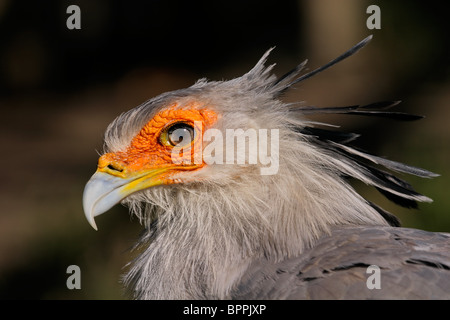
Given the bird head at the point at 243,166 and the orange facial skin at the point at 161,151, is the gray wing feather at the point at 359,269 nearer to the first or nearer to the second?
the bird head at the point at 243,166

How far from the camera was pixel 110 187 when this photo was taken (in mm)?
2562

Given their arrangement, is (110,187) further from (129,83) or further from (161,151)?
(129,83)

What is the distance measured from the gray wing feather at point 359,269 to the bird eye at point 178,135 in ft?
1.97

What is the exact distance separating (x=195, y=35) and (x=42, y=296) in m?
5.91

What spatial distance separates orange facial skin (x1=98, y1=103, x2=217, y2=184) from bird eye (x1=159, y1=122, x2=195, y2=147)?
16mm

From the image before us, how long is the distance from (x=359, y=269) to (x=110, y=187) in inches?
41.4

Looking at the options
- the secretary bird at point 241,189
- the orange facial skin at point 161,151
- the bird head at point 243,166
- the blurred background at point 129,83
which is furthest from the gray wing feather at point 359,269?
the blurred background at point 129,83

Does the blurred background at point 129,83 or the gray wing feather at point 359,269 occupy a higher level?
the blurred background at point 129,83

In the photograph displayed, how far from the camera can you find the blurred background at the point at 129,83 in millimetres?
5398

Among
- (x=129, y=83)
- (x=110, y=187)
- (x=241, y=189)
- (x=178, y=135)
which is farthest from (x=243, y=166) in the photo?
(x=129, y=83)

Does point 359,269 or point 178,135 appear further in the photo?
point 178,135

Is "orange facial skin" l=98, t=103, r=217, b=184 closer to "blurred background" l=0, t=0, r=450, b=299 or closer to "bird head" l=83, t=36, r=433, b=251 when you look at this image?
"bird head" l=83, t=36, r=433, b=251

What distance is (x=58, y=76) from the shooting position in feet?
31.1
